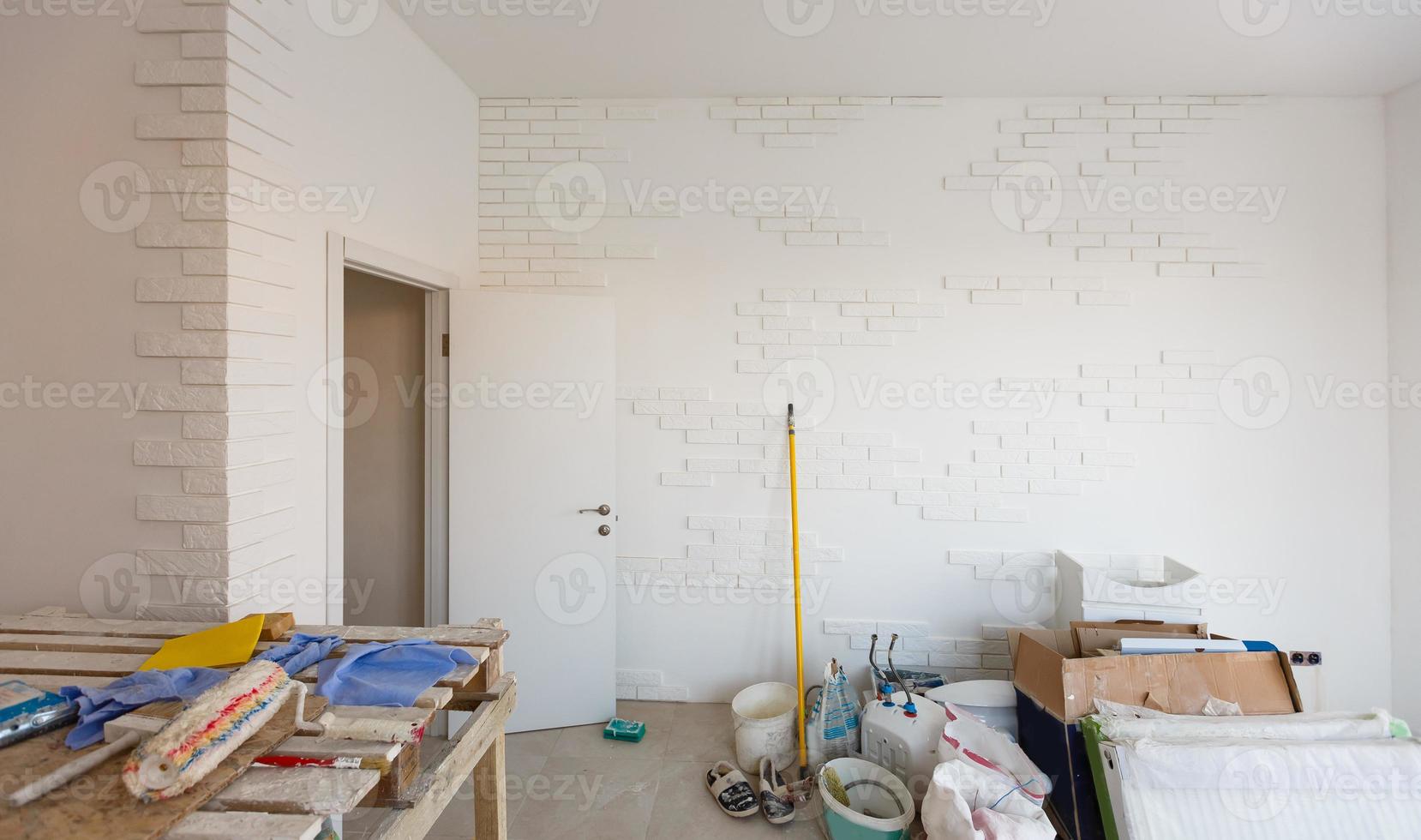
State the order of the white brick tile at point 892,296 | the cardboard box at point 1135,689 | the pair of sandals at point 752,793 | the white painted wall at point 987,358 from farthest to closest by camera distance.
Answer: the white brick tile at point 892,296
the white painted wall at point 987,358
the pair of sandals at point 752,793
the cardboard box at point 1135,689

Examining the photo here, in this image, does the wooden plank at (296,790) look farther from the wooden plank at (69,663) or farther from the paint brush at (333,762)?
the wooden plank at (69,663)

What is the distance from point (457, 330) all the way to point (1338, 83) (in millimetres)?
3971

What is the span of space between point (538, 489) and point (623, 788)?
1226 millimetres

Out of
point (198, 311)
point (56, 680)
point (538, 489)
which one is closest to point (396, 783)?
point (56, 680)

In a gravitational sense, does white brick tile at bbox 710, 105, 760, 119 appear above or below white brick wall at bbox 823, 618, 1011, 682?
above

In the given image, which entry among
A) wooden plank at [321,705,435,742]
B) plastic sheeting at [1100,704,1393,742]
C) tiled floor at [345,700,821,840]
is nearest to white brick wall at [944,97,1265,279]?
plastic sheeting at [1100,704,1393,742]

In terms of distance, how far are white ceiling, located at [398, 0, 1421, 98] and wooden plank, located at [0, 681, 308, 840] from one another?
2.40 metres

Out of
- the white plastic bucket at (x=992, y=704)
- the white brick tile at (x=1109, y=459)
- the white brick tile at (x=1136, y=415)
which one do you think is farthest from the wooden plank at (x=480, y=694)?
the white brick tile at (x=1136, y=415)

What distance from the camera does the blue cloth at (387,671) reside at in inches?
42.9

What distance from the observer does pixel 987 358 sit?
2.72 metres

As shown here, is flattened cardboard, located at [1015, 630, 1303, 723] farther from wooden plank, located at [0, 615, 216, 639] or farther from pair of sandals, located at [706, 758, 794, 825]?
wooden plank, located at [0, 615, 216, 639]

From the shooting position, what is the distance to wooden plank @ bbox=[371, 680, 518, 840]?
3.14ft

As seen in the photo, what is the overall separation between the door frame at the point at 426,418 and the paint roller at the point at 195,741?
3.48 ft

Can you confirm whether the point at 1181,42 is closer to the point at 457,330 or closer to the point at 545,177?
the point at 545,177
